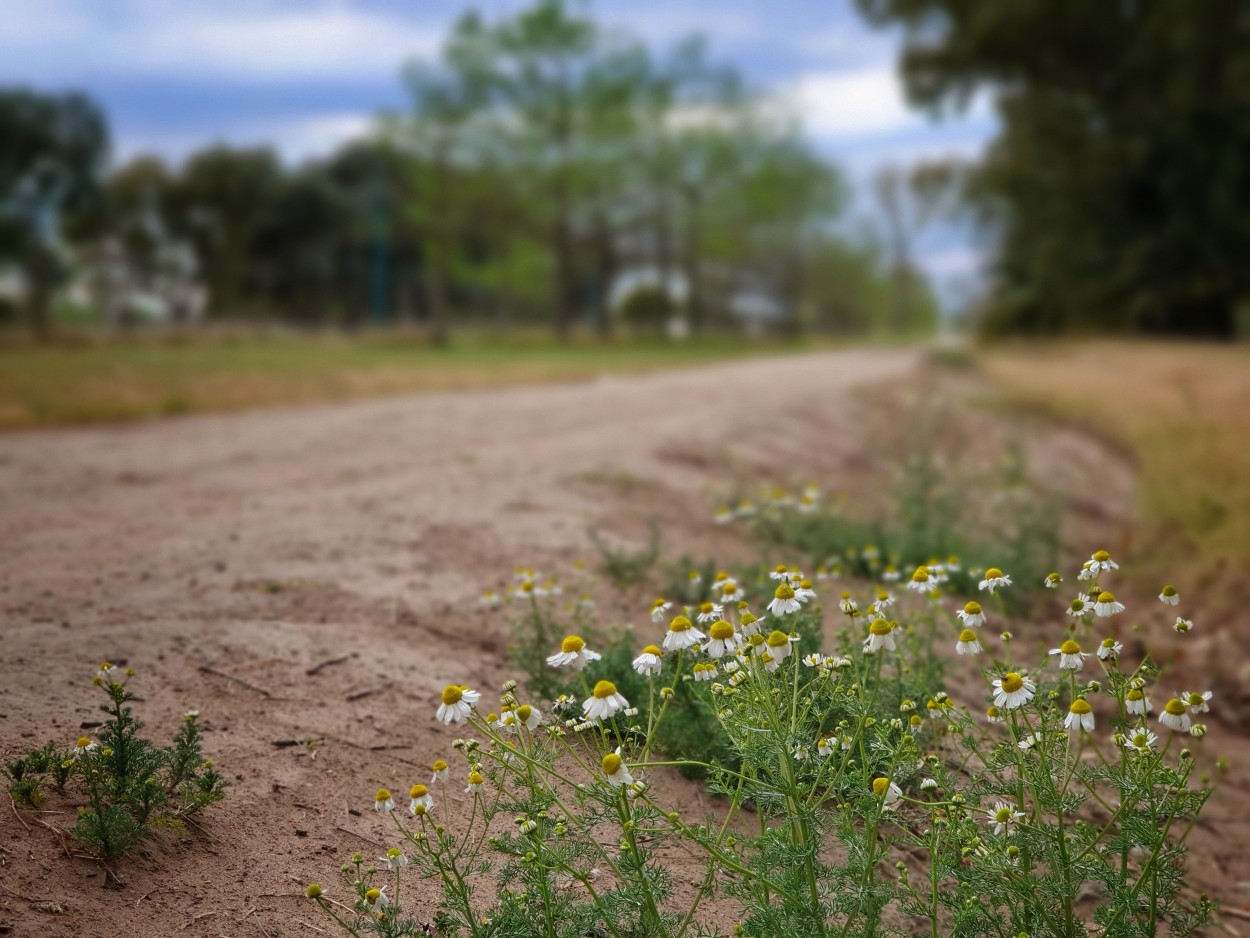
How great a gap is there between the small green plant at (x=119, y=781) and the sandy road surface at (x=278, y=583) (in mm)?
77

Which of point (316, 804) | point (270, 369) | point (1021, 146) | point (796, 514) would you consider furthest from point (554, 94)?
point (316, 804)

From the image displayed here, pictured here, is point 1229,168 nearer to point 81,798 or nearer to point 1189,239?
point 1189,239

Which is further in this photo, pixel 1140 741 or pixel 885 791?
pixel 1140 741

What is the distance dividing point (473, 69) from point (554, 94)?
3.43 meters

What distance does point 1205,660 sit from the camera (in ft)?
18.1

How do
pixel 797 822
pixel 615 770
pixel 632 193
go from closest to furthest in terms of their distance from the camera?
pixel 615 770
pixel 797 822
pixel 632 193

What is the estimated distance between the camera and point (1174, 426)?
11.7 metres

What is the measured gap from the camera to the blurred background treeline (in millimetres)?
24375

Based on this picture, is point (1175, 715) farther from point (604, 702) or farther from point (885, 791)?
point (604, 702)

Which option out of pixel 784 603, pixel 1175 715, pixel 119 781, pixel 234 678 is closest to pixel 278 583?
pixel 234 678

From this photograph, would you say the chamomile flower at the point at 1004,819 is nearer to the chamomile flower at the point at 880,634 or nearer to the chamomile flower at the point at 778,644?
the chamomile flower at the point at 880,634

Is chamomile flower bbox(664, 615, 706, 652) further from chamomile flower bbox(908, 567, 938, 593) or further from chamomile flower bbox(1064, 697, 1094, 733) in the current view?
chamomile flower bbox(1064, 697, 1094, 733)

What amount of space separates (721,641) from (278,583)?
8.12 ft

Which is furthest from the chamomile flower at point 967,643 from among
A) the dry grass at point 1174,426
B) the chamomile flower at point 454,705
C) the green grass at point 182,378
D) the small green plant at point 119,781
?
the green grass at point 182,378
